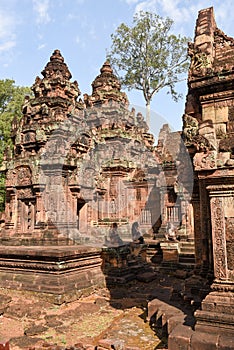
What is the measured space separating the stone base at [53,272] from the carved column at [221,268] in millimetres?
4554

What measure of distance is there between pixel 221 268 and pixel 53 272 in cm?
527

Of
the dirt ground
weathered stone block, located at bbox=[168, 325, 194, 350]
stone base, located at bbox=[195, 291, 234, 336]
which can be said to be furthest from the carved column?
the dirt ground

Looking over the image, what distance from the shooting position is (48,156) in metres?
11.9

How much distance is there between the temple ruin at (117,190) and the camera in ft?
14.0

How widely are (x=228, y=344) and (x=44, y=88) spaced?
13.1 meters

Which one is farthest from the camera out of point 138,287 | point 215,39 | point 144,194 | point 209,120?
point 144,194

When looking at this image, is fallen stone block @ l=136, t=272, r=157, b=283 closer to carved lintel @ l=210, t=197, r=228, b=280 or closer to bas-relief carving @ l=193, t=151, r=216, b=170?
carved lintel @ l=210, t=197, r=228, b=280

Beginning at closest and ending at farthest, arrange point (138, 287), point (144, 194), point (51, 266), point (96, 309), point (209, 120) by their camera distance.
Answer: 1. point (209, 120)
2. point (96, 309)
3. point (51, 266)
4. point (138, 287)
5. point (144, 194)

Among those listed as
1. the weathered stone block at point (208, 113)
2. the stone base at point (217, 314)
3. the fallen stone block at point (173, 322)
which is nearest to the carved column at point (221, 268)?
the stone base at point (217, 314)

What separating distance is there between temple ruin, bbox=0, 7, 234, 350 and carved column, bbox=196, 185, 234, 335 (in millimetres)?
13

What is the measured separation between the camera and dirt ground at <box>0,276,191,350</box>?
16.6 ft

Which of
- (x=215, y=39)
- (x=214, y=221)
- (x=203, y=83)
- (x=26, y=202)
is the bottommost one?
(x=214, y=221)

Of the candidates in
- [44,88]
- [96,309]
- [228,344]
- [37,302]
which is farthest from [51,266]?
[44,88]

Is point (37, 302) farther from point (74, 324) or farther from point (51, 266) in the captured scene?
point (74, 324)
